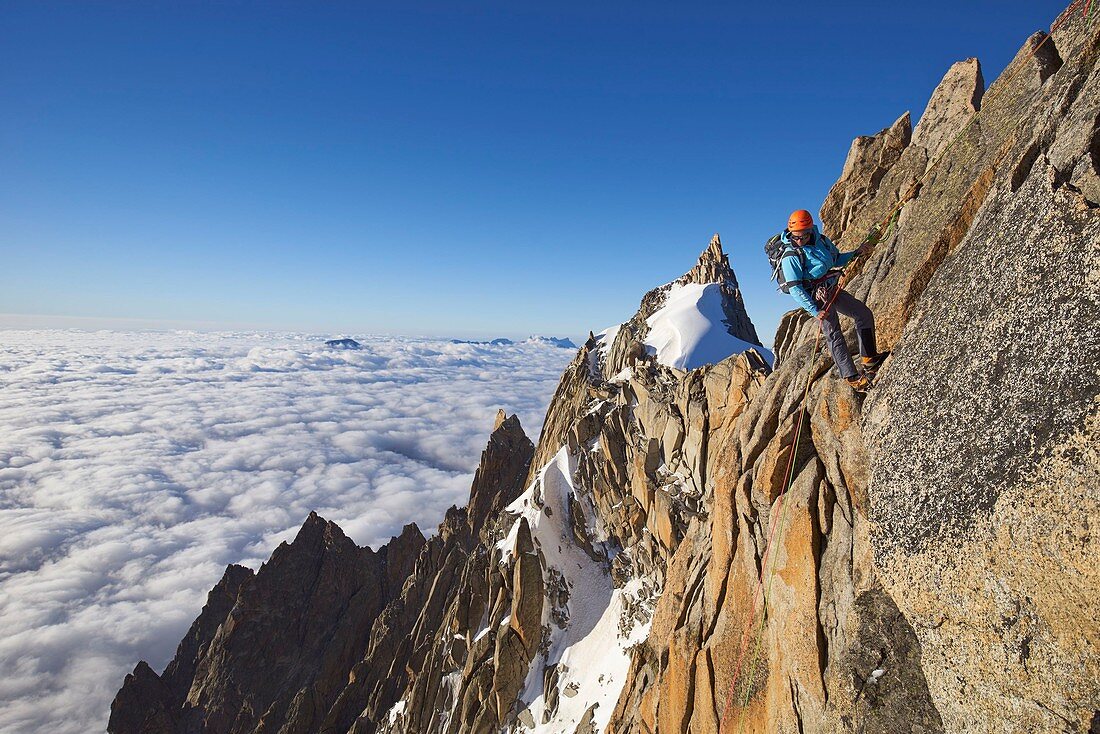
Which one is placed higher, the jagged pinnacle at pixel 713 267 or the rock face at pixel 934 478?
the jagged pinnacle at pixel 713 267

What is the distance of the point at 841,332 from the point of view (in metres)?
11.2

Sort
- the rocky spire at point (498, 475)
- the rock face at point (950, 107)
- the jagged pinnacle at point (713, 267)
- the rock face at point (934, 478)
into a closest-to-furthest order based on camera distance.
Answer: the rock face at point (934, 478) → the rock face at point (950, 107) → the jagged pinnacle at point (713, 267) → the rocky spire at point (498, 475)

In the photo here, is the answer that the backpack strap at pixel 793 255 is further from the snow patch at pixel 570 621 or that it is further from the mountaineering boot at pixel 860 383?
the snow patch at pixel 570 621

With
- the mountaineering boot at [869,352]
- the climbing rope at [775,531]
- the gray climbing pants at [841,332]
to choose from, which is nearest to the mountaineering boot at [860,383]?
the gray climbing pants at [841,332]

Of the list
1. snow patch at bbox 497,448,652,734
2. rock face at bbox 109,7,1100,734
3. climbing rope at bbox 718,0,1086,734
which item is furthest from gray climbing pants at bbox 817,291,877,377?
snow patch at bbox 497,448,652,734

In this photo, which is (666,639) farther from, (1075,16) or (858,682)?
(1075,16)

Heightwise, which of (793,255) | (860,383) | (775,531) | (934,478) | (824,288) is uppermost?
(793,255)

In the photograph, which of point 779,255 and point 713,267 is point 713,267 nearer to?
point 713,267

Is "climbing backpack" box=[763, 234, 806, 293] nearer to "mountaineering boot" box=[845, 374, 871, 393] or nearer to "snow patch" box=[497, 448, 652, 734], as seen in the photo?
"mountaineering boot" box=[845, 374, 871, 393]

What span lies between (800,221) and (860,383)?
406cm

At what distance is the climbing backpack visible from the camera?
11406mm

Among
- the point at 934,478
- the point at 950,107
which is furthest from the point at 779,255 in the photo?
the point at 950,107

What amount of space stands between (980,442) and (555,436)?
62.0 metres

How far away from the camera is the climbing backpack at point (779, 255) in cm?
1141
